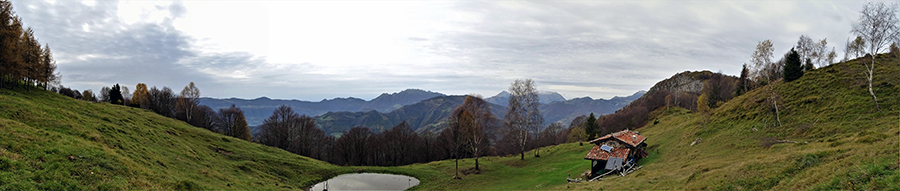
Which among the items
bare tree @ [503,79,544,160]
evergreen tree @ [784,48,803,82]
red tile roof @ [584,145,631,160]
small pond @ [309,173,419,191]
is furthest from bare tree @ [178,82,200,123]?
evergreen tree @ [784,48,803,82]

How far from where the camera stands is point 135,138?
2795 cm

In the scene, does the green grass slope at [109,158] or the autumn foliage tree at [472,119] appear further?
the autumn foliage tree at [472,119]

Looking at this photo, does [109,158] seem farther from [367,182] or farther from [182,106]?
[182,106]

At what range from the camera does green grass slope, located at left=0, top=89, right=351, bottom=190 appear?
14.8 m

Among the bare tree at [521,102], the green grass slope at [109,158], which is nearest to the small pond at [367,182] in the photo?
the green grass slope at [109,158]

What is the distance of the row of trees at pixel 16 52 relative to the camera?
3488 centimetres

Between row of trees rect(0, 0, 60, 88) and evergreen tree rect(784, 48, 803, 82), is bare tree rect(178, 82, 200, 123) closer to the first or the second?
row of trees rect(0, 0, 60, 88)

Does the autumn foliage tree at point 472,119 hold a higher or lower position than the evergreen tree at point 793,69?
lower

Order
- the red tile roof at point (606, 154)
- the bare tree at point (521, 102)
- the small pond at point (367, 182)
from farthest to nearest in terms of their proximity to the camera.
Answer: the bare tree at point (521, 102) → the small pond at point (367, 182) → the red tile roof at point (606, 154)

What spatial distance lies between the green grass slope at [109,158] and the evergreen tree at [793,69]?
58384 millimetres

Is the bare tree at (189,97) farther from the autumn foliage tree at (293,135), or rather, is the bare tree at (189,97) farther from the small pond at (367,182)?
the small pond at (367,182)

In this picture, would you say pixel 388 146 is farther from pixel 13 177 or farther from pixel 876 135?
pixel 876 135

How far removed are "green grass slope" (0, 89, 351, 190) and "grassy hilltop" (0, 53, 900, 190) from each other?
84mm

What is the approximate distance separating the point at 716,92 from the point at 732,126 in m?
53.7
